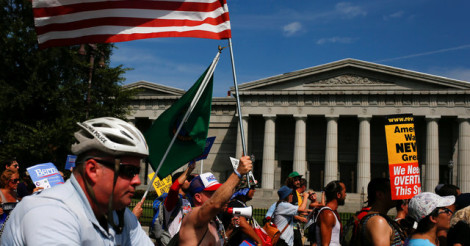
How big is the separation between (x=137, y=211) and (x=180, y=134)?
80.1 inches

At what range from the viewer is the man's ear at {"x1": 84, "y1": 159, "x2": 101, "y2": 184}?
86.4 inches

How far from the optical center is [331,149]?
43406 mm

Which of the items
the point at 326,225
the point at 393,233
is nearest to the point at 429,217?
the point at 393,233

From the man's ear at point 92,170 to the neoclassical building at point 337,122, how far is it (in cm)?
3726

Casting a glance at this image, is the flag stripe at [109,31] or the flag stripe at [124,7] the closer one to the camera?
the flag stripe at [124,7]

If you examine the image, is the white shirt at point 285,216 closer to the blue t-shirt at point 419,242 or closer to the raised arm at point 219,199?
the blue t-shirt at point 419,242

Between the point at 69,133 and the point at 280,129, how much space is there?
27535 millimetres

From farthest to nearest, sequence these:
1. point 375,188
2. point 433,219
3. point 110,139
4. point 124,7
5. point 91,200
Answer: point 124,7
point 375,188
point 433,219
point 110,139
point 91,200

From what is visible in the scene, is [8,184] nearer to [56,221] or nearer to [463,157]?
[56,221]

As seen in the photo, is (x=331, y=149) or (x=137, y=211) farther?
(x=331, y=149)

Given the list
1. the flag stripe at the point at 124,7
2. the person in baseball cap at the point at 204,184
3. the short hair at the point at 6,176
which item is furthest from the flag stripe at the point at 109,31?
the short hair at the point at 6,176

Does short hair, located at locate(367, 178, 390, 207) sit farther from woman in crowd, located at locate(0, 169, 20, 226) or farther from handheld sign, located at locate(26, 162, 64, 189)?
woman in crowd, located at locate(0, 169, 20, 226)

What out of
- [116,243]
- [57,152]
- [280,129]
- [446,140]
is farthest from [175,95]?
[116,243]

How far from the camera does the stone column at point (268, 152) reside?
4366 cm
